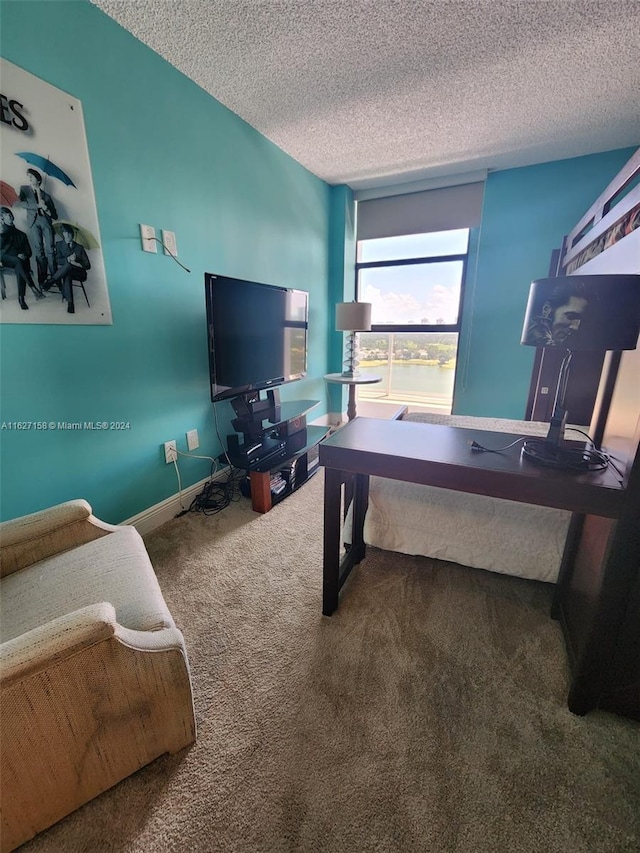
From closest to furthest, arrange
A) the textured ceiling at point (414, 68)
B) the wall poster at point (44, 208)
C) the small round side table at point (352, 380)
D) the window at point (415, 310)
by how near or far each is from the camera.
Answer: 1. the wall poster at point (44, 208)
2. the textured ceiling at point (414, 68)
3. the small round side table at point (352, 380)
4. the window at point (415, 310)

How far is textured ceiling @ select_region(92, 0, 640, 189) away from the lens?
59.6 inches

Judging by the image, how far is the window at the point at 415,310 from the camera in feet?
11.6

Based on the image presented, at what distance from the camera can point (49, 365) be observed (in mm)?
1455

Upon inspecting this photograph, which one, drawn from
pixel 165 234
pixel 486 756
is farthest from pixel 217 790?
pixel 165 234

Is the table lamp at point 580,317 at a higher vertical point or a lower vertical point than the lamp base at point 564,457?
higher

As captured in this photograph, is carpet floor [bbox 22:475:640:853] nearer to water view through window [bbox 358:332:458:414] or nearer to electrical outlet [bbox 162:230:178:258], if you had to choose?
electrical outlet [bbox 162:230:178:258]

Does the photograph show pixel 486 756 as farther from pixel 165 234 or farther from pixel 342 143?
pixel 342 143

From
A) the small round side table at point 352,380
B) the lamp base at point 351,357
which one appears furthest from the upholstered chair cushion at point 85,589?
the lamp base at point 351,357

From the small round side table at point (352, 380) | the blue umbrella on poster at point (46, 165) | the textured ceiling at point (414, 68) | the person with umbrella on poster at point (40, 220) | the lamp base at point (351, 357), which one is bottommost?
the small round side table at point (352, 380)

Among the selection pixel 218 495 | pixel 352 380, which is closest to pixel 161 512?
pixel 218 495

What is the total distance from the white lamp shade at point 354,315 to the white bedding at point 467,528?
2.10m

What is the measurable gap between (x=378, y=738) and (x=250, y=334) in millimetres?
1998

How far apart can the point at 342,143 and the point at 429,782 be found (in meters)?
3.59

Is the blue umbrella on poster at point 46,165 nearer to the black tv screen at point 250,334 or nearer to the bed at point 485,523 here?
the black tv screen at point 250,334
